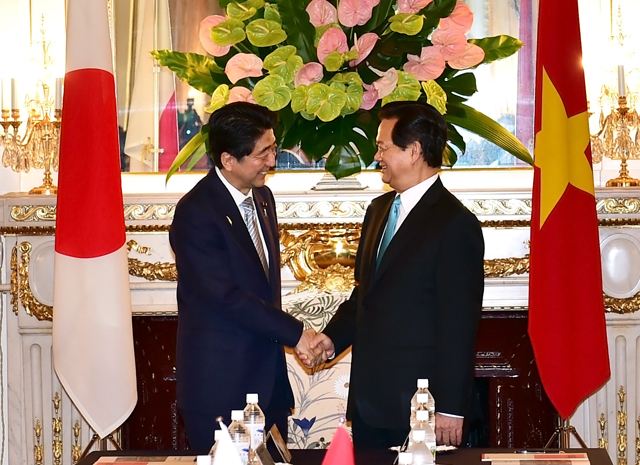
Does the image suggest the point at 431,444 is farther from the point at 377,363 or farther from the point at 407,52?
the point at 407,52

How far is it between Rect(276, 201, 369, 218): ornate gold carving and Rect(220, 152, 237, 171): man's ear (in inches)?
35.2

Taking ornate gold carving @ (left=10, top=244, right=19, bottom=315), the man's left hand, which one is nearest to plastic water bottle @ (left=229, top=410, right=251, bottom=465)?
the man's left hand

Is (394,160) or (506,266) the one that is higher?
(394,160)

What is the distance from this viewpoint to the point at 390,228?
2.82 meters

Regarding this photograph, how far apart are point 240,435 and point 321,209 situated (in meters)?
1.91

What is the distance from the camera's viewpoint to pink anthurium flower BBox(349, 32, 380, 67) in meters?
3.25

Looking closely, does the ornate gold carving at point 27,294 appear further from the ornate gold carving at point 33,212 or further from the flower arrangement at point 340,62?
the flower arrangement at point 340,62

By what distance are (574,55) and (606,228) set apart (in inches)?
31.8

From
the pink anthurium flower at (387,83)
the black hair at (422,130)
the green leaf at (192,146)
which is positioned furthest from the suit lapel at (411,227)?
the green leaf at (192,146)

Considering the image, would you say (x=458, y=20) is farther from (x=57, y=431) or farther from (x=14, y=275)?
(x=57, y=431)

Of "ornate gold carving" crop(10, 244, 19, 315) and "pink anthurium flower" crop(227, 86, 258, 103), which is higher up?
"pink anthurium flower" crop(227, 86, 258, 103)

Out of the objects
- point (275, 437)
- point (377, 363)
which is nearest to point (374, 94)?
point (377, 363)

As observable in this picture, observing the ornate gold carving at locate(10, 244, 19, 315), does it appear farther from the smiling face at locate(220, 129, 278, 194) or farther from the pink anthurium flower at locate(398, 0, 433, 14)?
the pink anthurium flower at locate(398, 0, 433, 14)

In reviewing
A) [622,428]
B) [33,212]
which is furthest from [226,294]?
[622,428]
